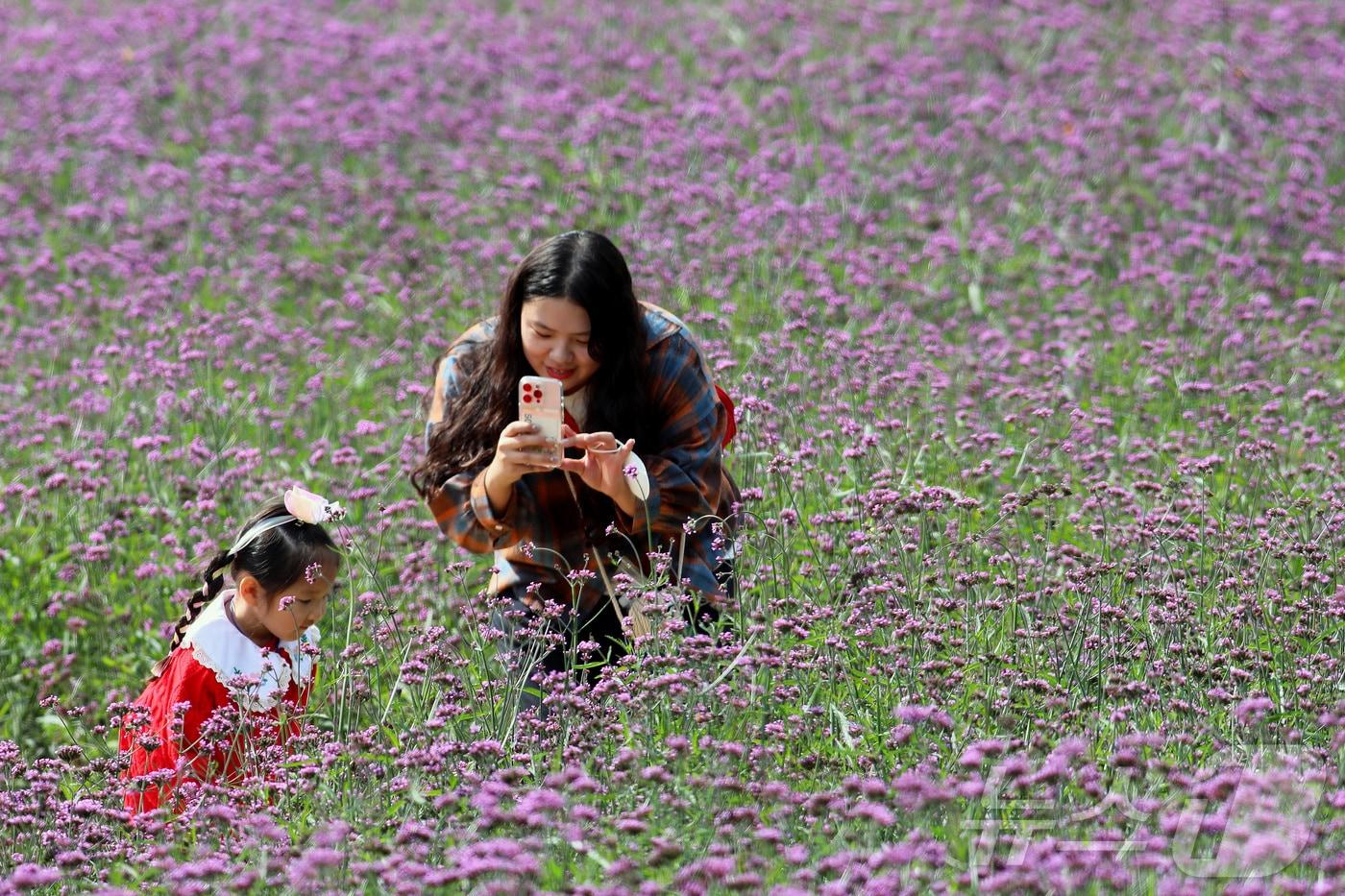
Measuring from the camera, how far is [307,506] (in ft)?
15.4

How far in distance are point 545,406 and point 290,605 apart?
896mm

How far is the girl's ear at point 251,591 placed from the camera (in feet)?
16.1

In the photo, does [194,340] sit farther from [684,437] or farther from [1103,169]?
[1103,169]

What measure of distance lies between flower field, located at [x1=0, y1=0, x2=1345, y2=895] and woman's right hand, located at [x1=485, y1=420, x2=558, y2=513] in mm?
370

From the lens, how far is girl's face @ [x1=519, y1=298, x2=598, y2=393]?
4836mm

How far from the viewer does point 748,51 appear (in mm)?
11547

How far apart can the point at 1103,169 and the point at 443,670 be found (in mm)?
6507

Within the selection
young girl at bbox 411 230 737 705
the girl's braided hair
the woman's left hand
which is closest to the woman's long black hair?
young girl at bbox 411 230 737 705

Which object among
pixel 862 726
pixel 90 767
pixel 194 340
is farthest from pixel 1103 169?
pixel 90 767

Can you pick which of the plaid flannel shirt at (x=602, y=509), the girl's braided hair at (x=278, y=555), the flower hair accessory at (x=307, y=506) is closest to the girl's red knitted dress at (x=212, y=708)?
the girl's braided hair at (x=278, y=555)

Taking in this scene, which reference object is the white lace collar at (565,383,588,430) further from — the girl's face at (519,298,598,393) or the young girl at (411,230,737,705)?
the girl's face at (519,298,598,393)

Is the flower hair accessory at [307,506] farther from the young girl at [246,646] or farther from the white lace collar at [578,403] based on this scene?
the white lace collar at [578,403]

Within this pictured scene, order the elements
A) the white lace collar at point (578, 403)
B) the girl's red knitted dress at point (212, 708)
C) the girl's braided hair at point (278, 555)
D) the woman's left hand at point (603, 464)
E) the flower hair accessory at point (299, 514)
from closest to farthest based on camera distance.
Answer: the girl's red knitted dress at point (212, 708) → the flower hair accessory at point (299, 514) → the woman's left hand at point (603, 464) → the girl's braided hair at point (278, 555) → the white lace collar at point (578, 403)

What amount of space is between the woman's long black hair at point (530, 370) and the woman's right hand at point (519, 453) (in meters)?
0.29
